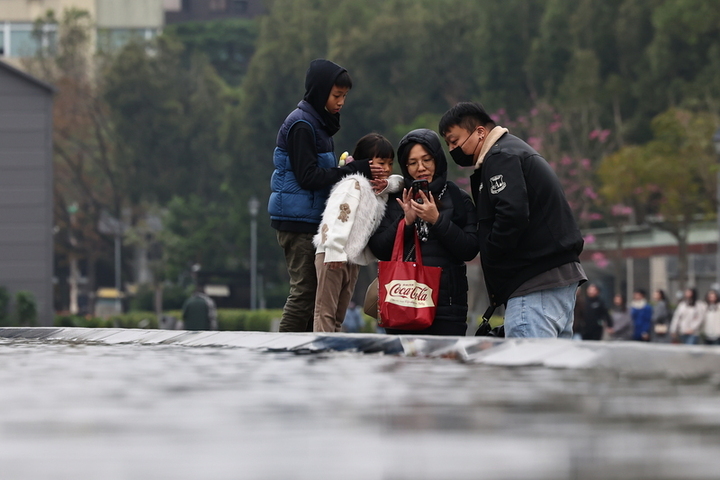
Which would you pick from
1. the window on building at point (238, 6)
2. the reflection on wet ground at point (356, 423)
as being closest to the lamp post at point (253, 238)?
the window on building at point (238, 6)

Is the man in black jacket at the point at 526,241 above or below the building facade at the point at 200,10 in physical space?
below

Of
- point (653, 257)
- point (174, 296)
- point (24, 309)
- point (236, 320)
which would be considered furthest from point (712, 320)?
point (174, 296)

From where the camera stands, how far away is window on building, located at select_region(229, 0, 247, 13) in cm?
8744

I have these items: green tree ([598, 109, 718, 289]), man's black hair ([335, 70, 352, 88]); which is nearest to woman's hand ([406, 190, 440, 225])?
man's black hair ([335, 70, 352, 88])

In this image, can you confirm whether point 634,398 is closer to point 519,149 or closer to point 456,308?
point 519,149

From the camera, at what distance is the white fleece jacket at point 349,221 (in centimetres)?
529

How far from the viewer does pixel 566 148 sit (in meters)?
41.5

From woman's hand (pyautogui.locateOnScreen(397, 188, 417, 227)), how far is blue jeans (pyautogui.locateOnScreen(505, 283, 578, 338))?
0.59 m

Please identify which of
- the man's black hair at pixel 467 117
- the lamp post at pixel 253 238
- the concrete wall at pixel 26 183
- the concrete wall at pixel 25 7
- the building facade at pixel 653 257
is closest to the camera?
the man's black hair at pixel 467 117

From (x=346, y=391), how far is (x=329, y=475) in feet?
2.20

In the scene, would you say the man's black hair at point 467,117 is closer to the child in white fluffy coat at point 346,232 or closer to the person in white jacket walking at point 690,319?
the child in white fluffy coat at point 346,232

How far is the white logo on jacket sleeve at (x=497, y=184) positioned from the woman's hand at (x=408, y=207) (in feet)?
1.58

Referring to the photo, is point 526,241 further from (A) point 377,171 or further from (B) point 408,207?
(A) point 377,171

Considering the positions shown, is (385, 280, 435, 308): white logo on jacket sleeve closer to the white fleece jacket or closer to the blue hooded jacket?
the white fleece jacket
